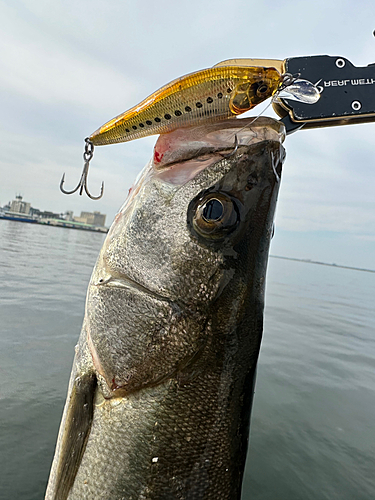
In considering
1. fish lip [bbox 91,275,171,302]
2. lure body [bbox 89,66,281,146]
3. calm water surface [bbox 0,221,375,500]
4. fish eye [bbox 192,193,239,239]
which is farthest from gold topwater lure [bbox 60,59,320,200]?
calm water surface [bbox 0,221,375,500]

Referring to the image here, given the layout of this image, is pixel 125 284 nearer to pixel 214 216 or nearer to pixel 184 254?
pixel 184 254

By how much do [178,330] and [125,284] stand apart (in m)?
0.29

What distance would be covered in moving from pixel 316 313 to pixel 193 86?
531 inches

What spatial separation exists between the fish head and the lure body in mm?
75

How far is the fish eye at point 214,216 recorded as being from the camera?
4.53ft

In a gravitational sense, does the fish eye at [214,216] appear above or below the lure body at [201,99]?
below

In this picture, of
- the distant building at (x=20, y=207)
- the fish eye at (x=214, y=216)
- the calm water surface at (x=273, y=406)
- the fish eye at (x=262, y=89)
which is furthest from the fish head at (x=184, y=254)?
the distant building at (x=20, y=207)

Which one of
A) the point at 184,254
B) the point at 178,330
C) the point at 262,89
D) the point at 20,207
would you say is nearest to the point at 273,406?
the point at 178,330

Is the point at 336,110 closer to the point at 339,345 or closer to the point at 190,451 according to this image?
the point at 190,451

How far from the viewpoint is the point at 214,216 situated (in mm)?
1384

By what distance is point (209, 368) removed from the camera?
1.37 metres

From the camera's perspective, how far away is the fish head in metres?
1.34

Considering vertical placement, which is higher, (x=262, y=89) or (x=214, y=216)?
(x=262, y=89)

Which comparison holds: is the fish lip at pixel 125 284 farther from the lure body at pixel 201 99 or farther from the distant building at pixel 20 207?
the distant building at pixel 20 207
